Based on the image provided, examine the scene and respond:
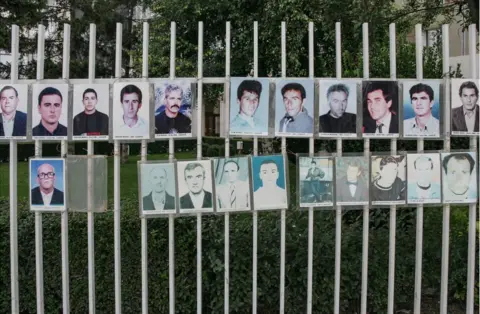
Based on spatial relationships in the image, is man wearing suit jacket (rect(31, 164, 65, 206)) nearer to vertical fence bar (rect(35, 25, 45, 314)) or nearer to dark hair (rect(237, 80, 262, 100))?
vertical fence bar (rect(35, 25, 45, 314))

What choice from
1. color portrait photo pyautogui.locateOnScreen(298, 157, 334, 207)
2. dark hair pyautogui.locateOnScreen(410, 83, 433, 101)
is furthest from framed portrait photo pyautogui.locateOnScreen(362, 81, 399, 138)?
color portrait photo pyautogui.locateOnScreen(298, 157, 334, 207)

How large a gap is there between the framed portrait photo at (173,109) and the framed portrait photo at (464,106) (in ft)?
6.12

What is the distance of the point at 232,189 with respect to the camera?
127 inches

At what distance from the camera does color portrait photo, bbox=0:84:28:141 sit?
3238 mm

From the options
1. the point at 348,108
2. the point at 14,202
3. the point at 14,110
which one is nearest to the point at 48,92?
the point at 14,110

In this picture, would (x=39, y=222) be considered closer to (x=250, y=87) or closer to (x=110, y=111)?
(x=110, y=111)

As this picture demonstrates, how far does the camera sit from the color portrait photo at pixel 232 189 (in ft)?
10.6

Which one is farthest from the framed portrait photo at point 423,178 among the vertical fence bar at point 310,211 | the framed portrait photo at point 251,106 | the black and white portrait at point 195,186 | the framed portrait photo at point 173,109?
the framed portrait photo at point 173,109

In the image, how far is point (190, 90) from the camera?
10.5 feet

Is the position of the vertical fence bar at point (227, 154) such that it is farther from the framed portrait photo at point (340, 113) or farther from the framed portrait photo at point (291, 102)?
the framed portrait photo at point (340, 113)

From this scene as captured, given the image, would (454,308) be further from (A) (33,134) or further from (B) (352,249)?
(A) (33,134)

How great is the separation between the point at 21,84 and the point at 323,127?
215 centimetres

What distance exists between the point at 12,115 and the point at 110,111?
721 millimetres

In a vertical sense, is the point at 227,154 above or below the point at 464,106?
below
